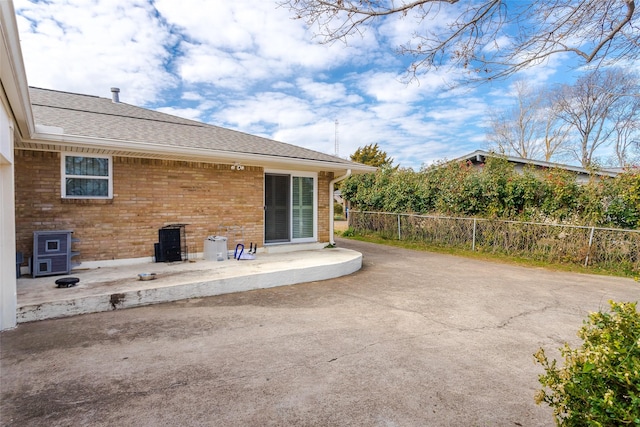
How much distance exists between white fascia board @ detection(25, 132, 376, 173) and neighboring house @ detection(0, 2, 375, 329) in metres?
0.02

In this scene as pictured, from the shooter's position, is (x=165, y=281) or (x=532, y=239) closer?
(x=165, y=281)

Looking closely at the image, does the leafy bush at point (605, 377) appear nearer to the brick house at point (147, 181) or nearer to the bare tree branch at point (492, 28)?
the bare tree branch at point (492, 28)

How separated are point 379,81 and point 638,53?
3.85 meters

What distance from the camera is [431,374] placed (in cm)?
334

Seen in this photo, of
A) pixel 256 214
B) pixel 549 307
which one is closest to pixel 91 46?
pixel 256 214

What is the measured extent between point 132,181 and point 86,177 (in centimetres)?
81

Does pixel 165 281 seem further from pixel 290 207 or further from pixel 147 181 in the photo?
pixel 290 207

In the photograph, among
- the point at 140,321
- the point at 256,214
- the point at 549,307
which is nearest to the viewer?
the point at 140,321

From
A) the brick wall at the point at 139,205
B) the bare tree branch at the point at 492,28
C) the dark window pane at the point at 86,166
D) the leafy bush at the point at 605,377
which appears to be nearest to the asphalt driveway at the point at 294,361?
the leafy bush at the point at 605,377

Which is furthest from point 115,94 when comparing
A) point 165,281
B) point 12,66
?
point 12,66

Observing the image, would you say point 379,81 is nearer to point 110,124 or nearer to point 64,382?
point 110,124

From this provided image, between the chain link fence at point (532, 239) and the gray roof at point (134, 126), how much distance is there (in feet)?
14.0

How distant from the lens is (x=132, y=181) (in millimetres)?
7234

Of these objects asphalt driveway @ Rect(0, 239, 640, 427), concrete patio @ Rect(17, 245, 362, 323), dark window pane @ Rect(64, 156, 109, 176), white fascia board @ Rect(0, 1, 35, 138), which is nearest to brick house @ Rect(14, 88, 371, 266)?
dark window pane @ Rect(64, 156, 109, 176)
